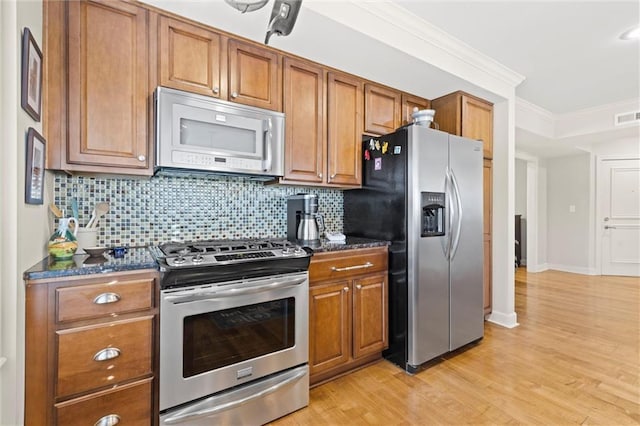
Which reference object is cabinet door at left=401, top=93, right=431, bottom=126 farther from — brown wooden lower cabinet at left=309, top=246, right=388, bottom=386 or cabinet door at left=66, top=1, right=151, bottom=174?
cabinet door at left=66, top=1, right=151, bottom=174

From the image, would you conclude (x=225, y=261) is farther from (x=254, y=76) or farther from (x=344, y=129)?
(x=344, y=129)

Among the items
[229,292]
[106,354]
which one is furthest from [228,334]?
[106,354]

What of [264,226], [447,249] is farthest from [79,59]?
[447,249]

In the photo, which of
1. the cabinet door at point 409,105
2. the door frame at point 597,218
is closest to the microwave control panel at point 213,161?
the cabinet door at point 409,105

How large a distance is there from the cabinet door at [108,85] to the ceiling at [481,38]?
22 centimetres

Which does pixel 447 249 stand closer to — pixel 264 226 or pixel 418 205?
pixel 418 205

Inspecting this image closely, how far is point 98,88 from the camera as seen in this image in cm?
160

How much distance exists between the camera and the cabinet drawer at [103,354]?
4.13 feet

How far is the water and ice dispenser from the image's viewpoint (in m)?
2.28

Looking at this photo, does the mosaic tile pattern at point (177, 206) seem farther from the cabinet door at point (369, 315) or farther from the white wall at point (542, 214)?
the white wall at point (542, 214)

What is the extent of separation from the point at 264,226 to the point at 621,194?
21.8ft

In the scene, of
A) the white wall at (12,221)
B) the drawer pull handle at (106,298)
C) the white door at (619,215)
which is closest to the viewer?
the white wall at (12,221)

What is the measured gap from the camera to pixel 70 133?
154 cm

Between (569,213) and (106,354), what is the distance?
7.47 metres
